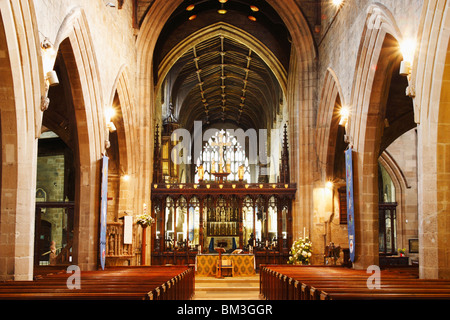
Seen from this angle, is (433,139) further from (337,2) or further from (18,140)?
(337,2)

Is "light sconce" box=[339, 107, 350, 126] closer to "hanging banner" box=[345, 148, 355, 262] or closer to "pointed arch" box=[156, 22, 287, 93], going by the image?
"hanging banner" box=[345, 148, 355, 262]

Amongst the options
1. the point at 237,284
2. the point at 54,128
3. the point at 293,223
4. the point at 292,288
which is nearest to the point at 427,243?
the point at 292,288

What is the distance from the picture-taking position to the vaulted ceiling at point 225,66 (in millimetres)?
20078

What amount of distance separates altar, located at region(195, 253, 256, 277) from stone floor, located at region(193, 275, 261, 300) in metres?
0.71

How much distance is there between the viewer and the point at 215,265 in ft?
53.9

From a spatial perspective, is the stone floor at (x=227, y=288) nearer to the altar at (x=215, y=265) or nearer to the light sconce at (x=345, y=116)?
the altar at (x=215, y=265)

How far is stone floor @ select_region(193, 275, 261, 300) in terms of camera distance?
1205 cm

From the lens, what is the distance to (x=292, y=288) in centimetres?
816

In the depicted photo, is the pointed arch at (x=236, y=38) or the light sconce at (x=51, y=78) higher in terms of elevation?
the pointed arch at (x=236, y=38)

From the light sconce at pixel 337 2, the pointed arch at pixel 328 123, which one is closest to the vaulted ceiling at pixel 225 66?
the pointed arch at pixel 328 123

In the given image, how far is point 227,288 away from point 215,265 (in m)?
3.06

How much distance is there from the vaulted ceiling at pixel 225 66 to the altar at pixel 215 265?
692 cm
